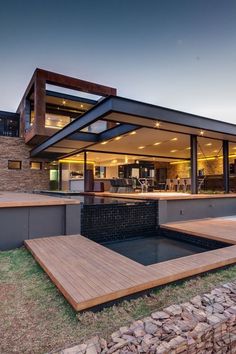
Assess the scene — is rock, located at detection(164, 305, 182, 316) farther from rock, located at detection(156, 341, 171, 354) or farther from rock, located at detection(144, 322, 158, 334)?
rock, located at detection(156, 341, 171, 354)

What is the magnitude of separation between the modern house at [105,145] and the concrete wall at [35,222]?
2360 mm

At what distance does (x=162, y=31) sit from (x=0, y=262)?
9.44 m

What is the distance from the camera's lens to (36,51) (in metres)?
10.7

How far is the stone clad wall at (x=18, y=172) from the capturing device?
45.8 ft

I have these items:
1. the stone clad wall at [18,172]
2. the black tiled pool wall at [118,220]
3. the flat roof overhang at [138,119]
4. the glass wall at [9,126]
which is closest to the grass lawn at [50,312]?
the black tiled pool wall at [118,220]

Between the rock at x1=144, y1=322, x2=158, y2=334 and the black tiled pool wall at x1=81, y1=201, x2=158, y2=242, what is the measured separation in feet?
10.1

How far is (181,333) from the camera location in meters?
1.74

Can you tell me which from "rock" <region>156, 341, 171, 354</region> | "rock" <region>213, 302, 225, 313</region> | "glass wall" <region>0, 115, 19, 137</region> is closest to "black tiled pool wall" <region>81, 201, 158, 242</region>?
"rock" <region>213, 302, 225, 313</region>

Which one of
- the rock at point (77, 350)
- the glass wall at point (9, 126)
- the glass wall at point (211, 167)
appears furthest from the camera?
the glass wall at point (9, 126)

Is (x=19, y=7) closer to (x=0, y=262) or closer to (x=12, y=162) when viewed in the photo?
(x=0, y=262)

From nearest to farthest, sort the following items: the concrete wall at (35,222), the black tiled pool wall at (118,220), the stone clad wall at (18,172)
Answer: the concrete wall at (35,222), the black tiled pool wall at (118,220), the stone clad wall at (18,172)

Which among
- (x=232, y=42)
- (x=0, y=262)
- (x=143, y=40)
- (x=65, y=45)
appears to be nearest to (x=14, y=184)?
(x=65, y=45)

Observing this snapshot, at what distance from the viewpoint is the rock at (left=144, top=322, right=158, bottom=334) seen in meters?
1.74

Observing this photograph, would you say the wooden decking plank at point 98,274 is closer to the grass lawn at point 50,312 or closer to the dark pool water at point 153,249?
the grass lawn at point 50,312
